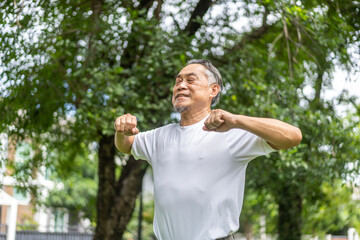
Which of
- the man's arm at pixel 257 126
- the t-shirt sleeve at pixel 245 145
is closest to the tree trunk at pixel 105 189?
the t-shirt sleeve at pixel 245 145

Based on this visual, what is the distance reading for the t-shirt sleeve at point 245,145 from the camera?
265 centimetres

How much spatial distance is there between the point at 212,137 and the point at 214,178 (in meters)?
0.22

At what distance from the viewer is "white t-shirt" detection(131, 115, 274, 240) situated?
2.63 metres

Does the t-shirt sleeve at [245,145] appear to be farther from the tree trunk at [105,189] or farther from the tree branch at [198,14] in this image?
the tree trunk at [105,189]

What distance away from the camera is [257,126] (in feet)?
7.97

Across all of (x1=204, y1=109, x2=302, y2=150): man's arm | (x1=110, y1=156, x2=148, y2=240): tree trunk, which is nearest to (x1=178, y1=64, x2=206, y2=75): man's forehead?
(x1=204, y1=109, x2=302, y2=150): man's arm

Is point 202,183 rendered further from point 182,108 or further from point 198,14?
point 198,14

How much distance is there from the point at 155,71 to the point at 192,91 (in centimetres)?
502

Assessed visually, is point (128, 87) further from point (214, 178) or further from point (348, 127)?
point (214, 178)

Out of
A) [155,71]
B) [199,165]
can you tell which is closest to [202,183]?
[199,165]

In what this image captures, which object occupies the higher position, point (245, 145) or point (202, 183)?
point (245, 145)

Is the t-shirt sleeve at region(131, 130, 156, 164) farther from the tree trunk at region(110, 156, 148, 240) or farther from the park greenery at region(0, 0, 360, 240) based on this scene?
the tree trunk at region(110, 156, 148, 240)

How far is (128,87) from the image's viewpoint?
7781 millimetres

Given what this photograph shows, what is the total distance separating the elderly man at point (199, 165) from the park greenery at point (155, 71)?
4371mm
